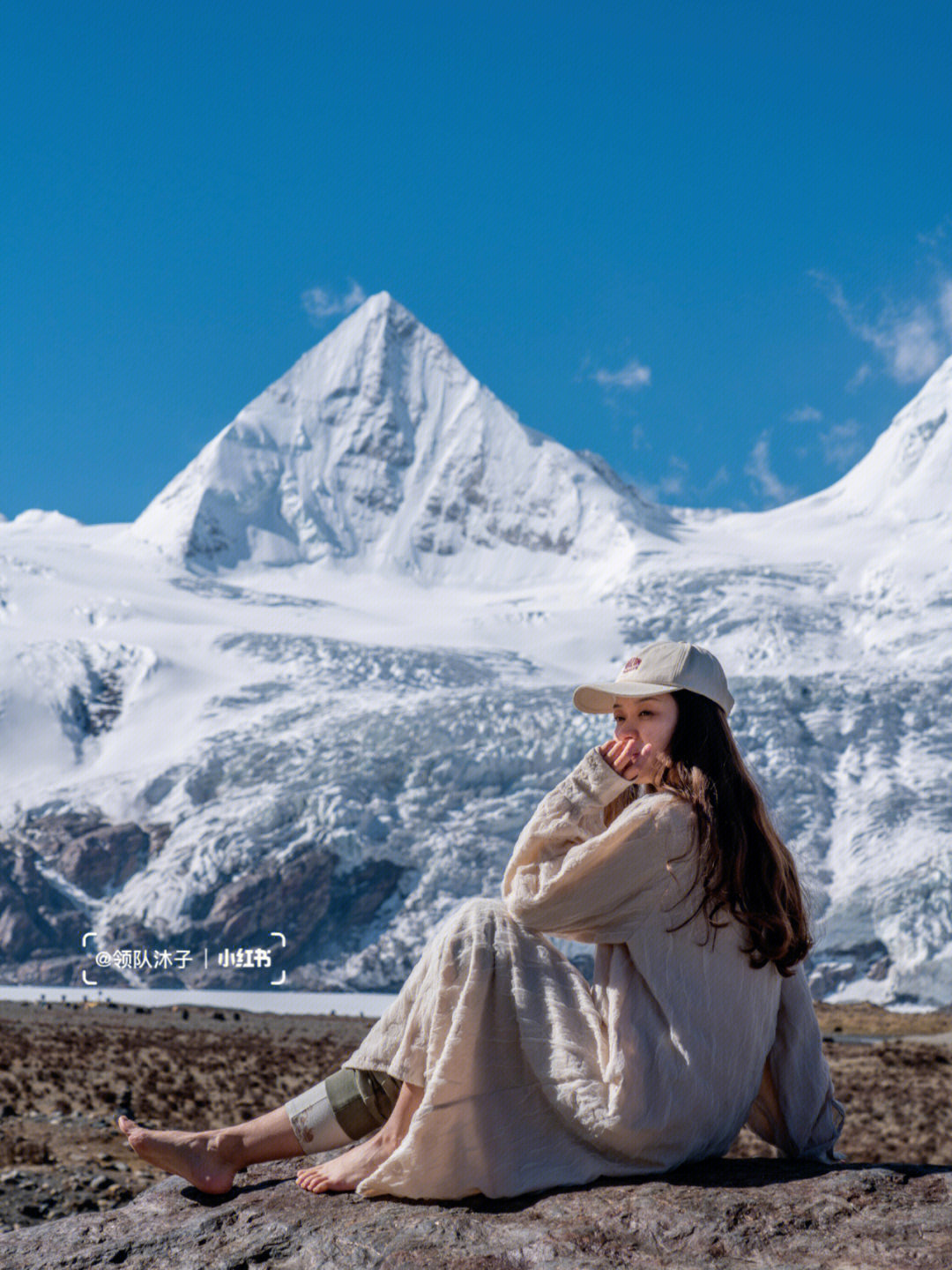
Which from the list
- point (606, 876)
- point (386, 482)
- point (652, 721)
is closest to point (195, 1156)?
point (606, 876)

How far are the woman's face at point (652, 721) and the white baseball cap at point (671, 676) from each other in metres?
0.02

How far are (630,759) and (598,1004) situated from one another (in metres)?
0.56

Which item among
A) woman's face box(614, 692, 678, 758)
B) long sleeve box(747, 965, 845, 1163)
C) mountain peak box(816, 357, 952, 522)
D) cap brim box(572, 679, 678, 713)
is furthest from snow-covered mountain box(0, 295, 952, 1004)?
woman's face box(614, 692, 678, 758)

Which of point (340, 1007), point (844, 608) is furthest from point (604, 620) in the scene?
point (340, 1007)

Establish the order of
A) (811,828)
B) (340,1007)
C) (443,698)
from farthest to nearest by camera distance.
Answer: (443,698), (811,828), (340,1007)

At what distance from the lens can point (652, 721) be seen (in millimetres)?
2830

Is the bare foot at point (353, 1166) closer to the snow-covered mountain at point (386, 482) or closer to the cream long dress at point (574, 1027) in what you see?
the cream long dress at point (574, 1027)

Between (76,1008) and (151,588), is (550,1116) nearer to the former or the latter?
(76,1008)

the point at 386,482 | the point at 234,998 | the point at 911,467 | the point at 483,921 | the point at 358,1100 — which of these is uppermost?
the point at 386,482

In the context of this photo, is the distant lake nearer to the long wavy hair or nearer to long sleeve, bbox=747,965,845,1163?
long sleeve, bbox=747,965,845,1163

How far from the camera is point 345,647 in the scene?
179 feet

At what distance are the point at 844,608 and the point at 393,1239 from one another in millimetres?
56453

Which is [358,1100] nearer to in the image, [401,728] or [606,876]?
[606,876]

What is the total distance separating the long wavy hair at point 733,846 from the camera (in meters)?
2.62
